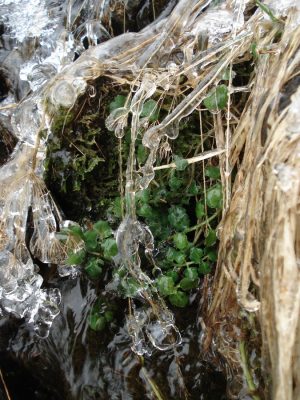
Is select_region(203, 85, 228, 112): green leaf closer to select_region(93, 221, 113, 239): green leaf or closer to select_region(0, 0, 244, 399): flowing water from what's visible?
select_region(0, 0, 244, 399): flowing water

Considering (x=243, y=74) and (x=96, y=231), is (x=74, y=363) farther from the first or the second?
(x=243, y=74)

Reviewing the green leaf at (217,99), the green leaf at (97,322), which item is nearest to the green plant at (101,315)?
the green leaf at (97,322)

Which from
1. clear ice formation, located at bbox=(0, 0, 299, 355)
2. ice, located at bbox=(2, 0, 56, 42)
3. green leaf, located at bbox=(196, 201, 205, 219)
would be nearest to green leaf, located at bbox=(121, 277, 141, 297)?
clear ice formation, located at bbox=(0, 0, 299, 355)

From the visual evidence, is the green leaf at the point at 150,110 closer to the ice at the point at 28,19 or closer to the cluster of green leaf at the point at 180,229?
the cluster of green leaf at the point at 180,229

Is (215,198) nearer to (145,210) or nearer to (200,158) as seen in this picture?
(200,158)

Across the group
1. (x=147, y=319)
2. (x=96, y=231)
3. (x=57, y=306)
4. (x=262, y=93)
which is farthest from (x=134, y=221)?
(x=262, y=93)
